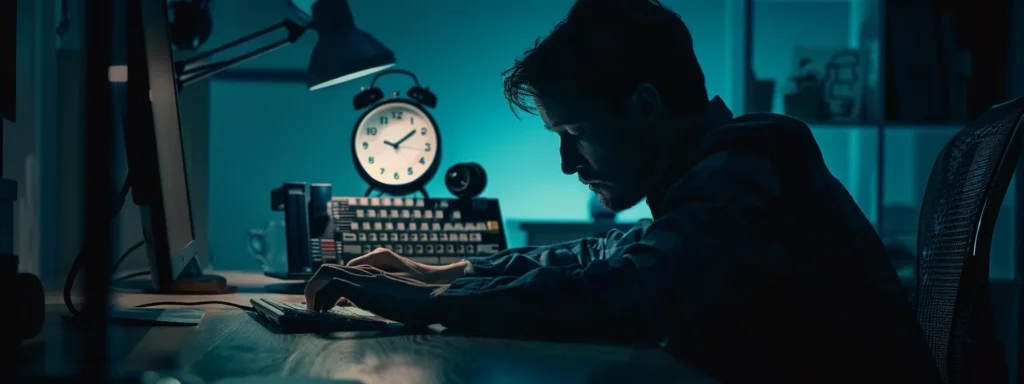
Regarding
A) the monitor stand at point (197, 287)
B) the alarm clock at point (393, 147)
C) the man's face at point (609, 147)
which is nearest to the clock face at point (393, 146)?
the alarm clock at point (393, 147)

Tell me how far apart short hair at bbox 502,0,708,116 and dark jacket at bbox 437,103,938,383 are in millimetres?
126

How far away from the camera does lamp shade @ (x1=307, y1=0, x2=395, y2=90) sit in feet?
5.18

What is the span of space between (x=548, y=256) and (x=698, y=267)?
536 mm

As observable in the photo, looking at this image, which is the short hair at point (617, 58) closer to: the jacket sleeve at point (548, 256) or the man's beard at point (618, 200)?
the man's beard at point (618, 200)

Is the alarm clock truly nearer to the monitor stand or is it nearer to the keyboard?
the monitor stand

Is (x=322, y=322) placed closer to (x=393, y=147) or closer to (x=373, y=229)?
(x=373, y=229)

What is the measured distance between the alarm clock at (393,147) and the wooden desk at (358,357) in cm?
99

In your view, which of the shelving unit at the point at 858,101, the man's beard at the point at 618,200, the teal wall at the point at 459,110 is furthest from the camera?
the teal wall at the point at 459,110

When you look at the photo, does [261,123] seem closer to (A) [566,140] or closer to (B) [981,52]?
(A) [566,140]

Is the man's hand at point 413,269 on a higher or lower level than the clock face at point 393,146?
lower

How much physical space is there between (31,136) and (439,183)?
4.94ft

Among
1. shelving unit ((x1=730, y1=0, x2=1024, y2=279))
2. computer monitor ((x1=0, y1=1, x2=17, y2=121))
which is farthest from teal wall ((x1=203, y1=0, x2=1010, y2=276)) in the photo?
computer monitor ((x1=0, y1=1, x2=17, y2=121))

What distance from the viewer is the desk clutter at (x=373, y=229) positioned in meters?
1.47

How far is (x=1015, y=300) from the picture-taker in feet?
7.59
